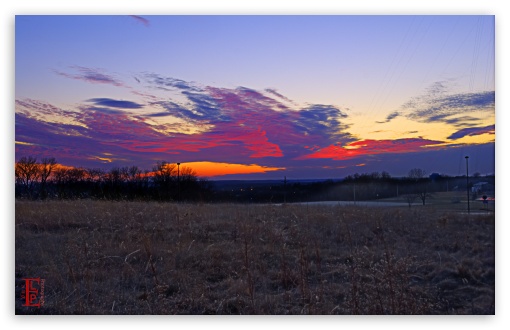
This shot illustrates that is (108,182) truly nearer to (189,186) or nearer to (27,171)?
(189,186)

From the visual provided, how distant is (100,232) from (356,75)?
440 centimetres

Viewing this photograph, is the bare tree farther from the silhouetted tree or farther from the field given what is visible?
the field

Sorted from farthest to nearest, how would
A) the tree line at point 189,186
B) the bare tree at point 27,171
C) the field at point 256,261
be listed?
the tree line at point 189,186
the bare tree at point 27,171
the field at point 256,261

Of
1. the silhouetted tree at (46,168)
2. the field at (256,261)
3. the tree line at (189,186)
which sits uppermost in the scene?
the silhouetted tree at (46,168)

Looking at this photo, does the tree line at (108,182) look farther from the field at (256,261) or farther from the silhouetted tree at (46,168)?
the field at (256,261)

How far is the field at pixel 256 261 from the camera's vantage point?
4.89 meters

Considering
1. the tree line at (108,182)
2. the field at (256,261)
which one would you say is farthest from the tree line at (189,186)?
the field at (256,261)

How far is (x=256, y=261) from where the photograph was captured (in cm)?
586

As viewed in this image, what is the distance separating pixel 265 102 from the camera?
6238mm

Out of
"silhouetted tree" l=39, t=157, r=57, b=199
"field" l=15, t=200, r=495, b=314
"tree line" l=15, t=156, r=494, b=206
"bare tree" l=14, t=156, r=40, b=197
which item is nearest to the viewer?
"field" l=15, t=200, r=495, b=314

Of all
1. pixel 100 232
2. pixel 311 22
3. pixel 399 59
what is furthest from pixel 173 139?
pixel 399 59

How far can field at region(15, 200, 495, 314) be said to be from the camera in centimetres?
489

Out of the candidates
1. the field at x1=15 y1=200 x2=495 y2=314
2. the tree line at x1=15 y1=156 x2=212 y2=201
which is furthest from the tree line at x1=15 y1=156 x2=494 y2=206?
the field at x1=15 y1=200 x2=495 y2=314

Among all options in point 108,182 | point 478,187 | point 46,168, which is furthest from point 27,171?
point 478,187
